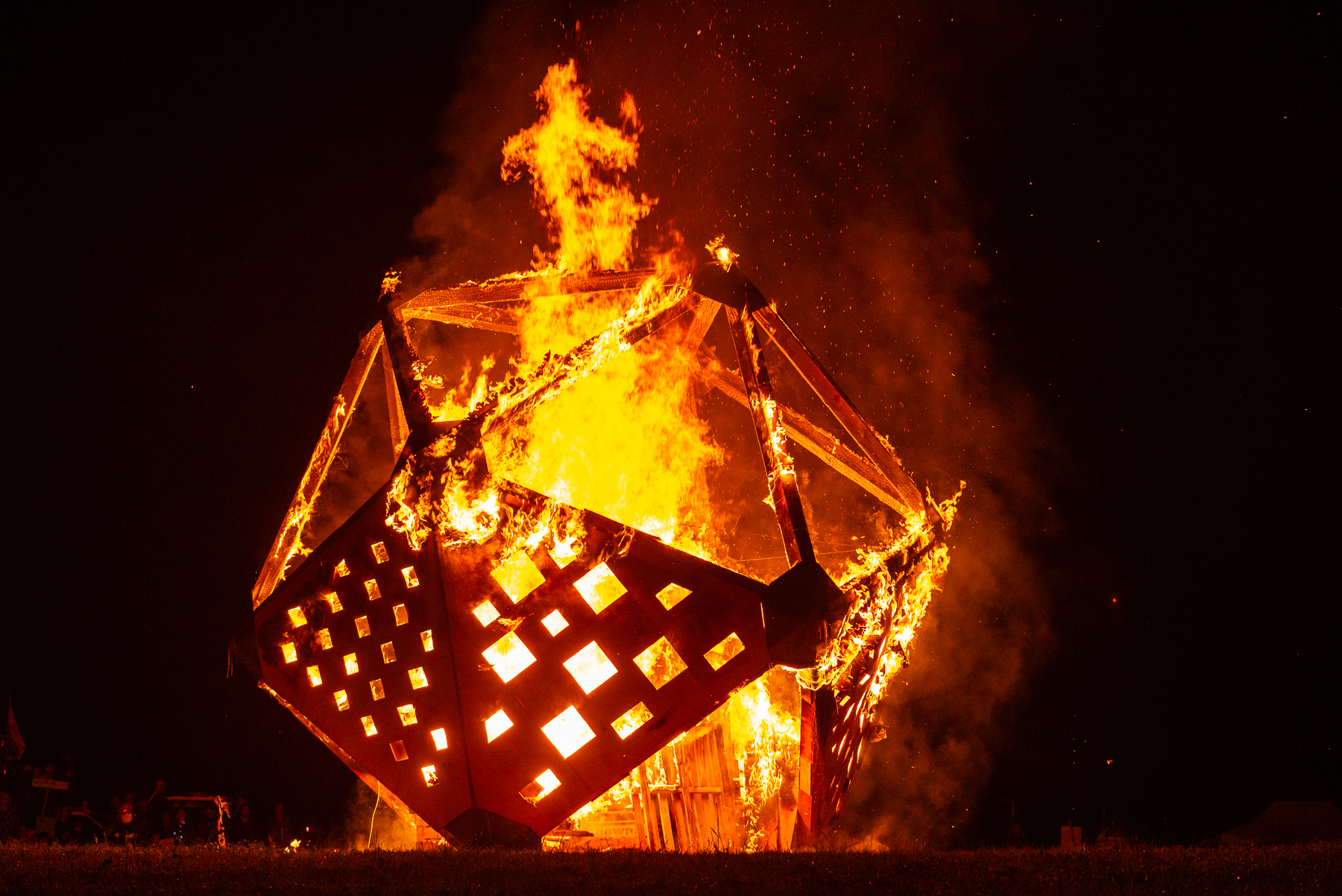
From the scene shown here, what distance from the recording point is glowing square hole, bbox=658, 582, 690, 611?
5992 mm

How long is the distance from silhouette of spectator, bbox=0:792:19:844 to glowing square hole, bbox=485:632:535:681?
6324 millimetres

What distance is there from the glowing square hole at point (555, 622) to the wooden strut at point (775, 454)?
1.46 metres

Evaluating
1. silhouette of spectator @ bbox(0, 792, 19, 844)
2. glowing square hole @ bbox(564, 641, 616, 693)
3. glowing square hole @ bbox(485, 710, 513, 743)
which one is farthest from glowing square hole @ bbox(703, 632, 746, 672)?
silhouette of spectator @ bbox(0, 792, 19, 844)

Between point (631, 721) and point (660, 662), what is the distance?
3.26ft

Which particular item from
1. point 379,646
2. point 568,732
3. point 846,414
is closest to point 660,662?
point 568,732

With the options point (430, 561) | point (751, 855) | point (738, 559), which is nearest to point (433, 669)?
point (430, 561)

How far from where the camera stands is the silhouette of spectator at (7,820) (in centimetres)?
926

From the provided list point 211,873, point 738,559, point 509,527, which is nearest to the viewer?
point 211,873

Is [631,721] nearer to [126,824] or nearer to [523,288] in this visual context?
[523,288]

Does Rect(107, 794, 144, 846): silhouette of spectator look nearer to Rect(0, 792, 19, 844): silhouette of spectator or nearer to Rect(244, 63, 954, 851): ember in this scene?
Rect(0, 792, 19, 844): silhouette of spectator

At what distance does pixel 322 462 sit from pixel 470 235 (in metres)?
5.17

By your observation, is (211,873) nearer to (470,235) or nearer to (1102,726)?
(470,235)

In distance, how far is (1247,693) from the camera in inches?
587

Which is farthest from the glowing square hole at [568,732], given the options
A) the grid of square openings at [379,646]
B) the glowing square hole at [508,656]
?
the grid of square openings at [379,646]
